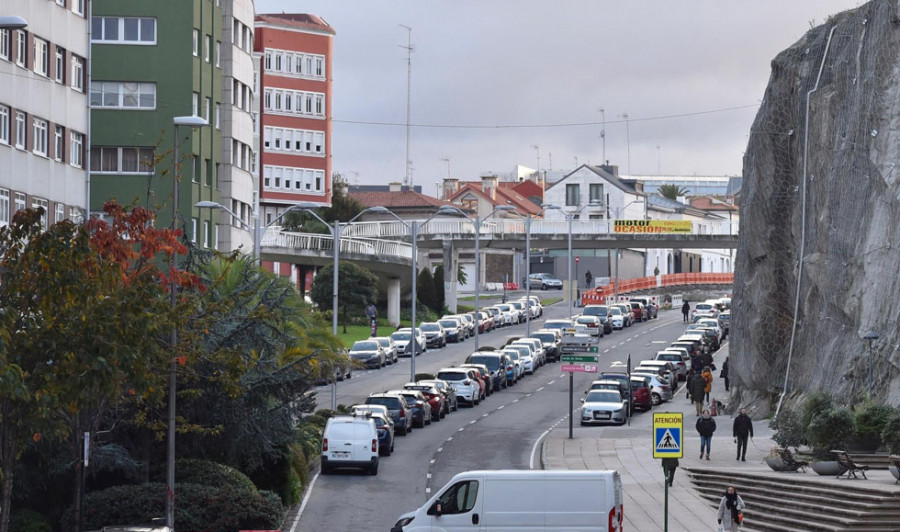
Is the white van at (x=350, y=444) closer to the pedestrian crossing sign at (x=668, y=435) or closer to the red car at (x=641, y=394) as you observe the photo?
the pedestrian crossing sign at (x=668, y=435)

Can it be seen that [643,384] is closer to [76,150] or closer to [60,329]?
[76,150]

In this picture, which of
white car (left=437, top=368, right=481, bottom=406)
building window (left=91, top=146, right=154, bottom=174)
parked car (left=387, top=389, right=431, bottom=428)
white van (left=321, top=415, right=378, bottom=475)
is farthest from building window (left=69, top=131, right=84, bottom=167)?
white van (left=321, top=415, right=378, bottom=475)

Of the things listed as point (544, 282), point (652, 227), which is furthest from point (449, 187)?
point (652, 227)

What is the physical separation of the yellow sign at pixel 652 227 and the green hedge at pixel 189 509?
78978 mm

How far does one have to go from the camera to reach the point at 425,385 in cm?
5703

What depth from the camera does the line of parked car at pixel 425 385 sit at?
41.7 m

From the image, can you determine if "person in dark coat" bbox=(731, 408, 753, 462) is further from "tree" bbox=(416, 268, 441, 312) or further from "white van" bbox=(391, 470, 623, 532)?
"tree" bbox=(416, 268, 441, 312)

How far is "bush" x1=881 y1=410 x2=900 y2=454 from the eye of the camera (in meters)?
36.9

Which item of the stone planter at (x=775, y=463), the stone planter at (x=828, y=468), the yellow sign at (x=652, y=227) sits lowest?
the stone planter at (x=775, y=463)

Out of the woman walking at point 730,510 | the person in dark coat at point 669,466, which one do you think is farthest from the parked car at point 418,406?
the woman walking at point 730,510

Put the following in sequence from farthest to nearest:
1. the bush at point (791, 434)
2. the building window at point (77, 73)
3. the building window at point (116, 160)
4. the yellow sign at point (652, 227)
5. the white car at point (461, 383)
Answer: the yellow sign at point (652, 227), the white car at point (461, 383), the building window at point (116, 160), the building window at point (77, 73), the bush at point (791, 434)

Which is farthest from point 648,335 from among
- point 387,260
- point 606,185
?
point 606,185

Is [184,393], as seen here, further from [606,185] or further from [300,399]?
[606,185]

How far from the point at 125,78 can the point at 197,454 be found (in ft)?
86.7
